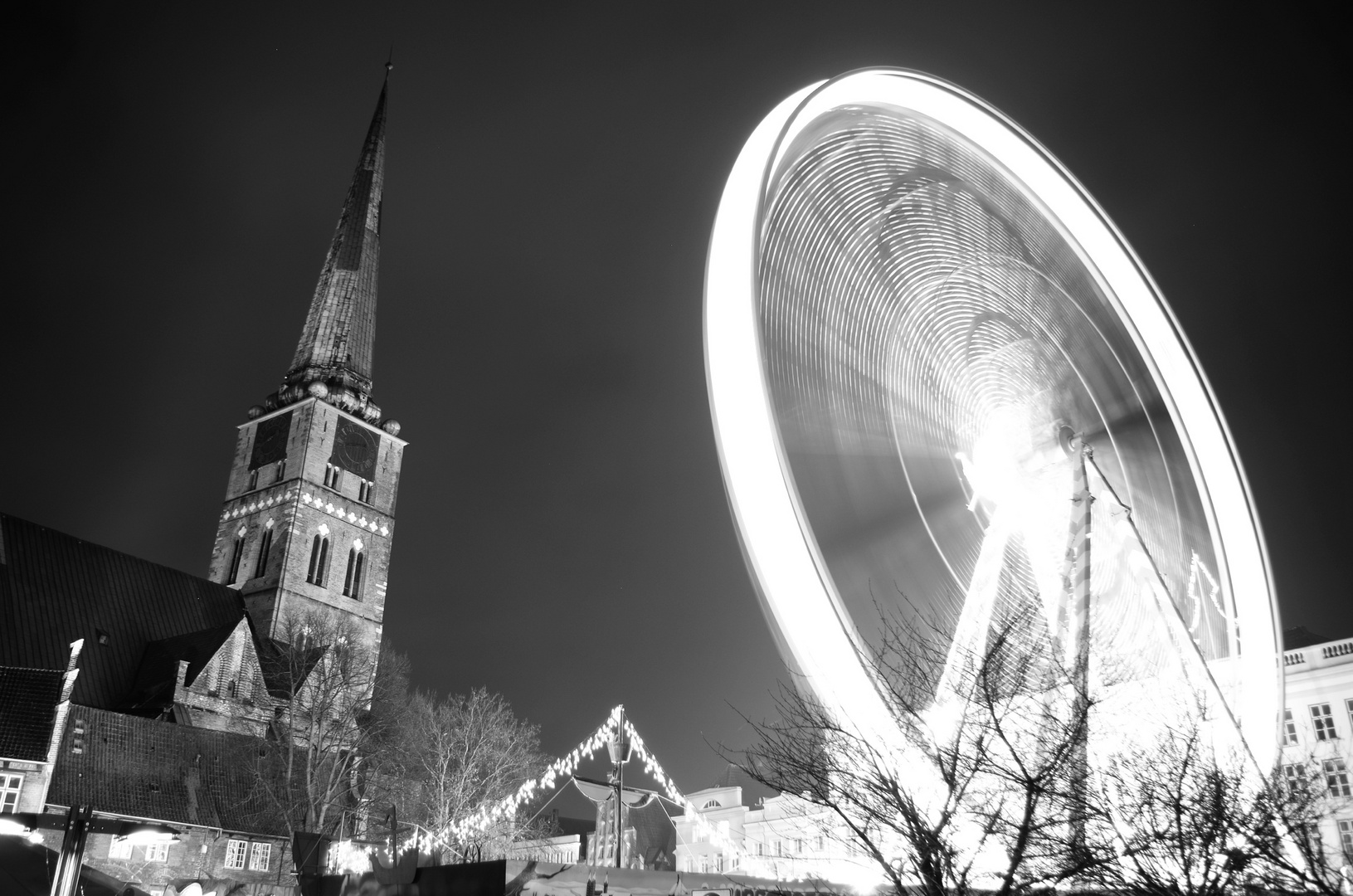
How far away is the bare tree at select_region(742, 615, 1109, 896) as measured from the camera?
9.89m

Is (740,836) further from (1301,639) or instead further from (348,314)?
(348,314)

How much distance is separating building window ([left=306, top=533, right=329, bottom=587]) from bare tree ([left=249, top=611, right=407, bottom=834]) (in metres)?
2.46

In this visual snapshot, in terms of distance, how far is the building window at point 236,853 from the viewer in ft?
105

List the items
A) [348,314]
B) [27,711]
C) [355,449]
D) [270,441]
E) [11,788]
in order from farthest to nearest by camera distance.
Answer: [348,314] < [355,449] < [270,441] < [27,711] < [11,788]

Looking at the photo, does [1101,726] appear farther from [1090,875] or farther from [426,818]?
[426,818]

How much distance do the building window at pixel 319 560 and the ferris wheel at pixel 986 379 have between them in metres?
46.0

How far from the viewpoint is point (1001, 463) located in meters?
14.0

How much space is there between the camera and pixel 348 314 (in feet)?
213

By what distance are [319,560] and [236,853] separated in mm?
23726

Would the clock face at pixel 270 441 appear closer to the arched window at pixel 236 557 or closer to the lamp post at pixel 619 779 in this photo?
the arched window at pixel 236 557

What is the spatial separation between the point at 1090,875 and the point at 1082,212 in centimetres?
955

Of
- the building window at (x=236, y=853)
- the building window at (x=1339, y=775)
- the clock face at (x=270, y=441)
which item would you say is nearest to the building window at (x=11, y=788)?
the building window at (x=236, y=853)

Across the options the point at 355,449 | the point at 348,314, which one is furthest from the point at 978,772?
the point at 348,314

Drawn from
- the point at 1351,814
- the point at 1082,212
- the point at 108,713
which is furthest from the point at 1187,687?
the point at 108,713
